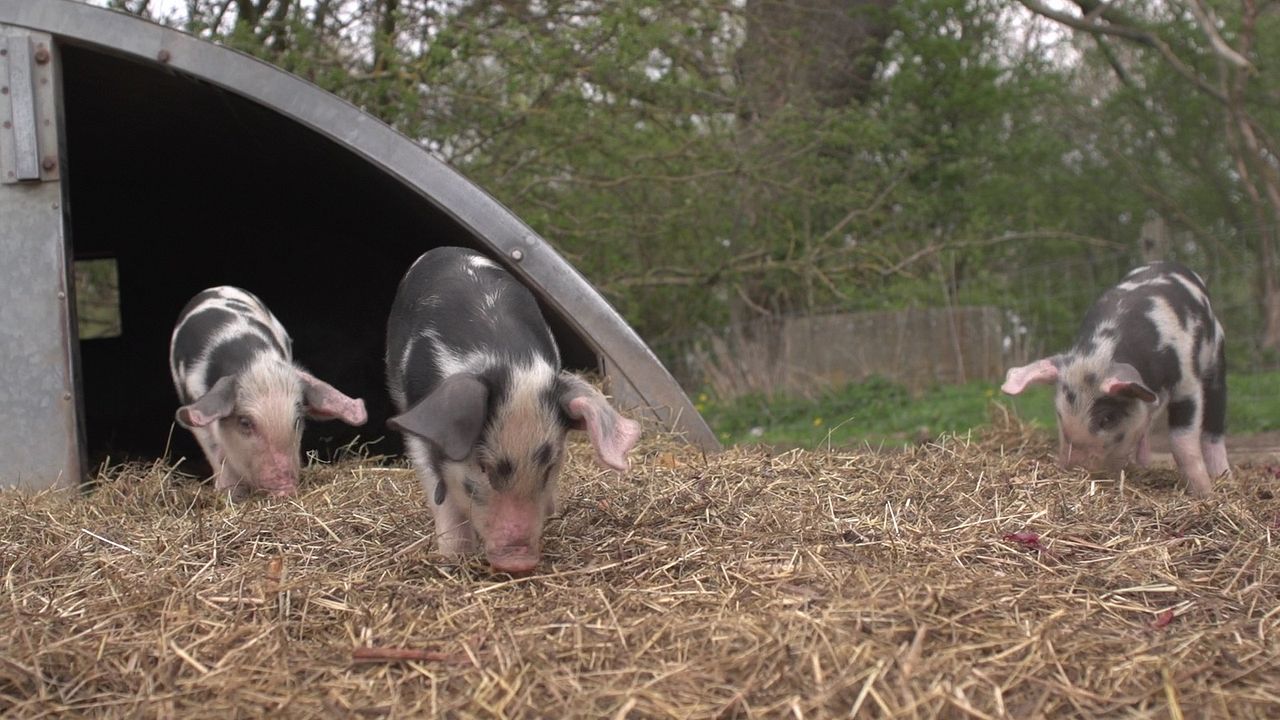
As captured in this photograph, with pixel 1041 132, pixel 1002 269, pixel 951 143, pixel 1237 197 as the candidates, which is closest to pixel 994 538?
pixel 951 143

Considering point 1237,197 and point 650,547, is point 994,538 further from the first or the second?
point 1237,197

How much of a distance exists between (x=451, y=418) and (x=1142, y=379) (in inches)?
136

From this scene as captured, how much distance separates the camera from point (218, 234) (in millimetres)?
9289

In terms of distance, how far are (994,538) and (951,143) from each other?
889cm

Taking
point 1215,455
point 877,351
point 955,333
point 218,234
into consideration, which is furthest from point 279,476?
point 955,333

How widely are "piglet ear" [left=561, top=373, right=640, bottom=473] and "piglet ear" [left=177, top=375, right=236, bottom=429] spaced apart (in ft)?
6.45

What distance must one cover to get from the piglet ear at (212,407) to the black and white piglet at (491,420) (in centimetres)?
119

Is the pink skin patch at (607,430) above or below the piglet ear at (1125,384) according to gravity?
above

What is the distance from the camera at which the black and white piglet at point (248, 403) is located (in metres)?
5.23

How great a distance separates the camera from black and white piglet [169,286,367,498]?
→ 5.23 metres

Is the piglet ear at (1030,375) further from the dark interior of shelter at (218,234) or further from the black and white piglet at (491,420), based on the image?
the dark interior of shelter at (218,234)

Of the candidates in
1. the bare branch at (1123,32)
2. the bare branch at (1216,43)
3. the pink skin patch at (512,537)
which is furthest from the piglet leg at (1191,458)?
the bare branch at (1123,32)

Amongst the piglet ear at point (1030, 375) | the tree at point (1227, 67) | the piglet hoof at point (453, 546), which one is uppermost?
the tree at point (1227, 67)

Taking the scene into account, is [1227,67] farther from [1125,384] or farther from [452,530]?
[452,530]
